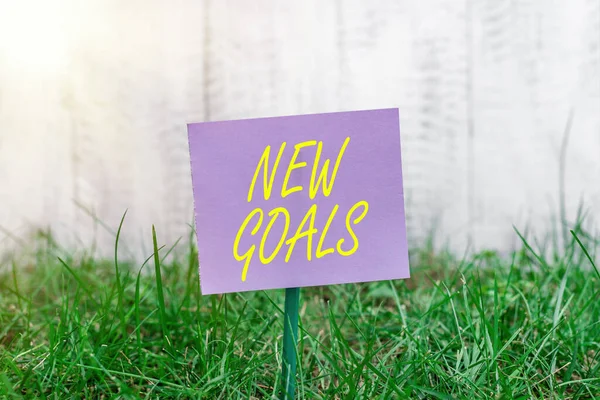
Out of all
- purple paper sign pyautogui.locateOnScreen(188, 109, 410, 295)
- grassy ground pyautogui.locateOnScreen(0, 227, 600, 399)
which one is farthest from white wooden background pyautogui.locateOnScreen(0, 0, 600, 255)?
purple paper sign pyautogui.locateOnScreen(188, 109, 410, 295)

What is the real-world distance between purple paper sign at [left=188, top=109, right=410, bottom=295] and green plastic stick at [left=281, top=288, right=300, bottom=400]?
1.2 inches

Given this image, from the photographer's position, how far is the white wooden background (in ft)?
5.10

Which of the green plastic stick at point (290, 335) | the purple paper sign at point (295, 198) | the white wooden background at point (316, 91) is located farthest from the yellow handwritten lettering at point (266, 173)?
the white wooden background at point (316, 91)

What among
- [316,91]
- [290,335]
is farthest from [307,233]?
[316,91]

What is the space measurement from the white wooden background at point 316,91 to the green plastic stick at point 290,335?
38.7 inches

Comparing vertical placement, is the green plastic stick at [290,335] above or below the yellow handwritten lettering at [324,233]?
below

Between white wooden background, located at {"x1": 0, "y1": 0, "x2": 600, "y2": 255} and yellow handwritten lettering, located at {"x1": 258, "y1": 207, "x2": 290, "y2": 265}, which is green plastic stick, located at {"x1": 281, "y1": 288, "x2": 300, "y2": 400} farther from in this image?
white wooden background, located at {"x1": 0, "y1": 0, "x2": 600, "y2": 255}

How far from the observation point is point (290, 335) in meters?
0.67

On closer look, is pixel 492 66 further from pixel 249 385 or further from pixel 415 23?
pixel 249 385

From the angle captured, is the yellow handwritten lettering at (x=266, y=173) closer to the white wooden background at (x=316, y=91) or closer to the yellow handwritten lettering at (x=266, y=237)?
the yellow handwritten lettering at (x=266, y=237)

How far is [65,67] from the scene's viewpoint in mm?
1632

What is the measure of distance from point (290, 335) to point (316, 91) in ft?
3.36

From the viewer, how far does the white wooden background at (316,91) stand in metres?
1.55

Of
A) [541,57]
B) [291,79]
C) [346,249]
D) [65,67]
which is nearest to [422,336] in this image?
[346,249]
